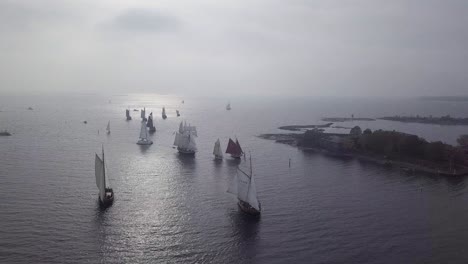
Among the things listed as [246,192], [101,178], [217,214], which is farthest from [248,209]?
[101,178]

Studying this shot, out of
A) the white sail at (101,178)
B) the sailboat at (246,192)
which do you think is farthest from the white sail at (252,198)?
the white sail at (101,178)

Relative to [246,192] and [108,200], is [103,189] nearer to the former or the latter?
[108,200]

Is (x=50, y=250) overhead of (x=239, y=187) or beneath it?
beneath

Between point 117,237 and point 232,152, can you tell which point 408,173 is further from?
point 117,237

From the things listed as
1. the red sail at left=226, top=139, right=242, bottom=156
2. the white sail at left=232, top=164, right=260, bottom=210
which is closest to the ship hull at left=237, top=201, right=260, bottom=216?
the white sail at left=232, top=164, right=260, bottom=210

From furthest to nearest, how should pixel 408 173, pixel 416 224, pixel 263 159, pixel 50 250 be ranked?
1. pixel 263 159
2. pixel 408 173
3. pixel 416 224
4. pixel 50 250

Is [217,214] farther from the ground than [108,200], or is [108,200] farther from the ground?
[108,200]

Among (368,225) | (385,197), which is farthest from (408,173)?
(368,225)
